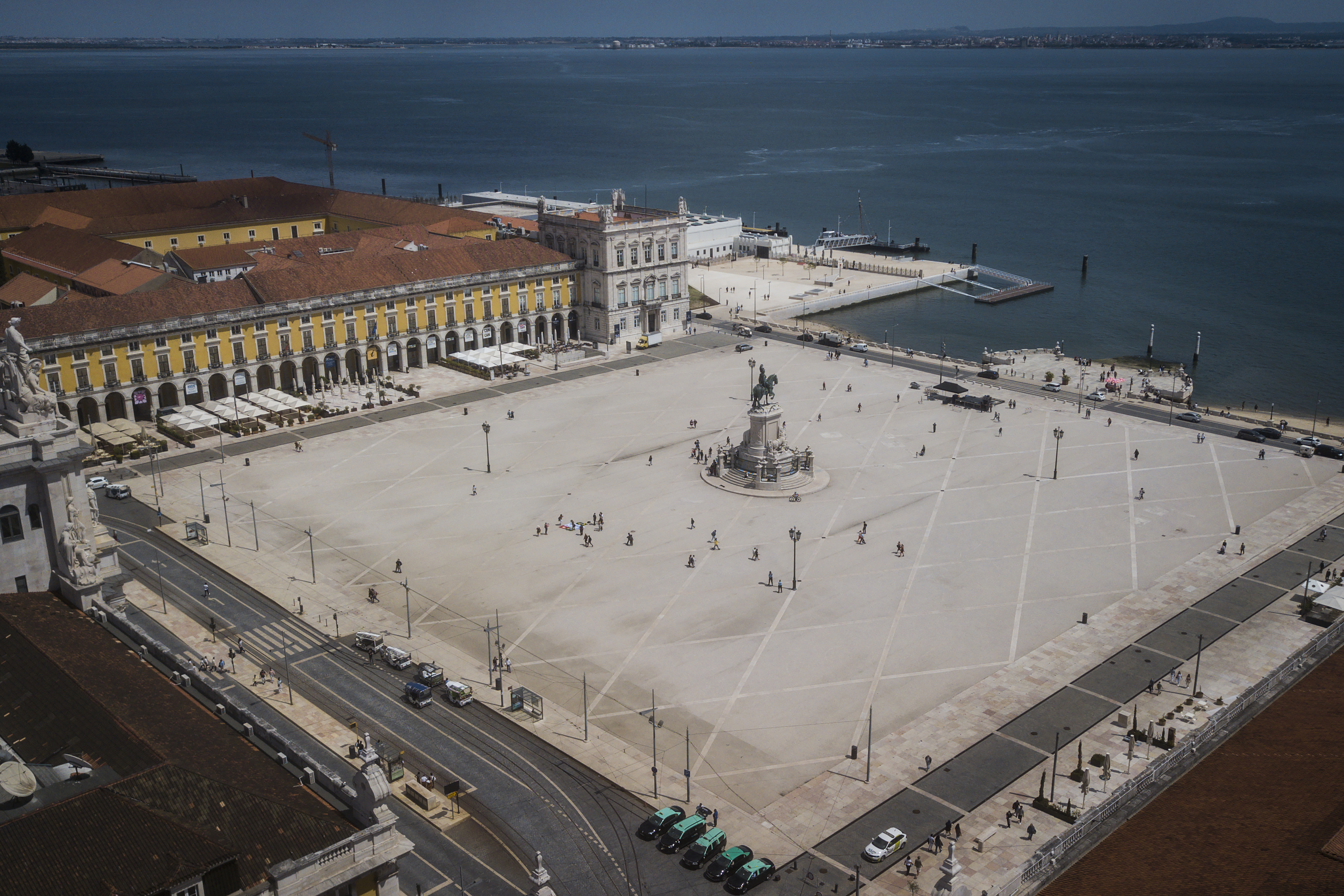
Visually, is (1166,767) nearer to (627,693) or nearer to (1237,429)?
(627,693)

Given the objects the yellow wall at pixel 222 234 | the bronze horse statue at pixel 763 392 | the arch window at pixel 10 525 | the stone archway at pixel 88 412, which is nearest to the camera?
the arch window at pixel 10 525

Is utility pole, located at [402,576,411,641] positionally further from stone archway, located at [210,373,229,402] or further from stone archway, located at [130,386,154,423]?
stone archway, located at [210,373,229,402]

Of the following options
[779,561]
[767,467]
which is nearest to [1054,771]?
[779,561]

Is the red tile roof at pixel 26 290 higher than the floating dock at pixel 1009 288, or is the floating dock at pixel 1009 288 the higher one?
the red tile roof at pixel 26 290

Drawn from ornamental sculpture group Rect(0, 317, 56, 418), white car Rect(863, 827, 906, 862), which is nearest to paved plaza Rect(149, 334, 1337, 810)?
white car Rect(863, 827, 906, 862)

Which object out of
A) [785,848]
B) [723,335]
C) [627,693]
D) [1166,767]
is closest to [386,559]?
[627,693]

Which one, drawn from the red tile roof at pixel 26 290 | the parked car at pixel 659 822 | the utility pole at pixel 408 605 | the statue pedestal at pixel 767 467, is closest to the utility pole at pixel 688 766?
the parked car at pixel 659 822

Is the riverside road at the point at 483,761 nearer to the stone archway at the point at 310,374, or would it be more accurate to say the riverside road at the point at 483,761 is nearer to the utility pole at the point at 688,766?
the utility pole at the point at 688,766
